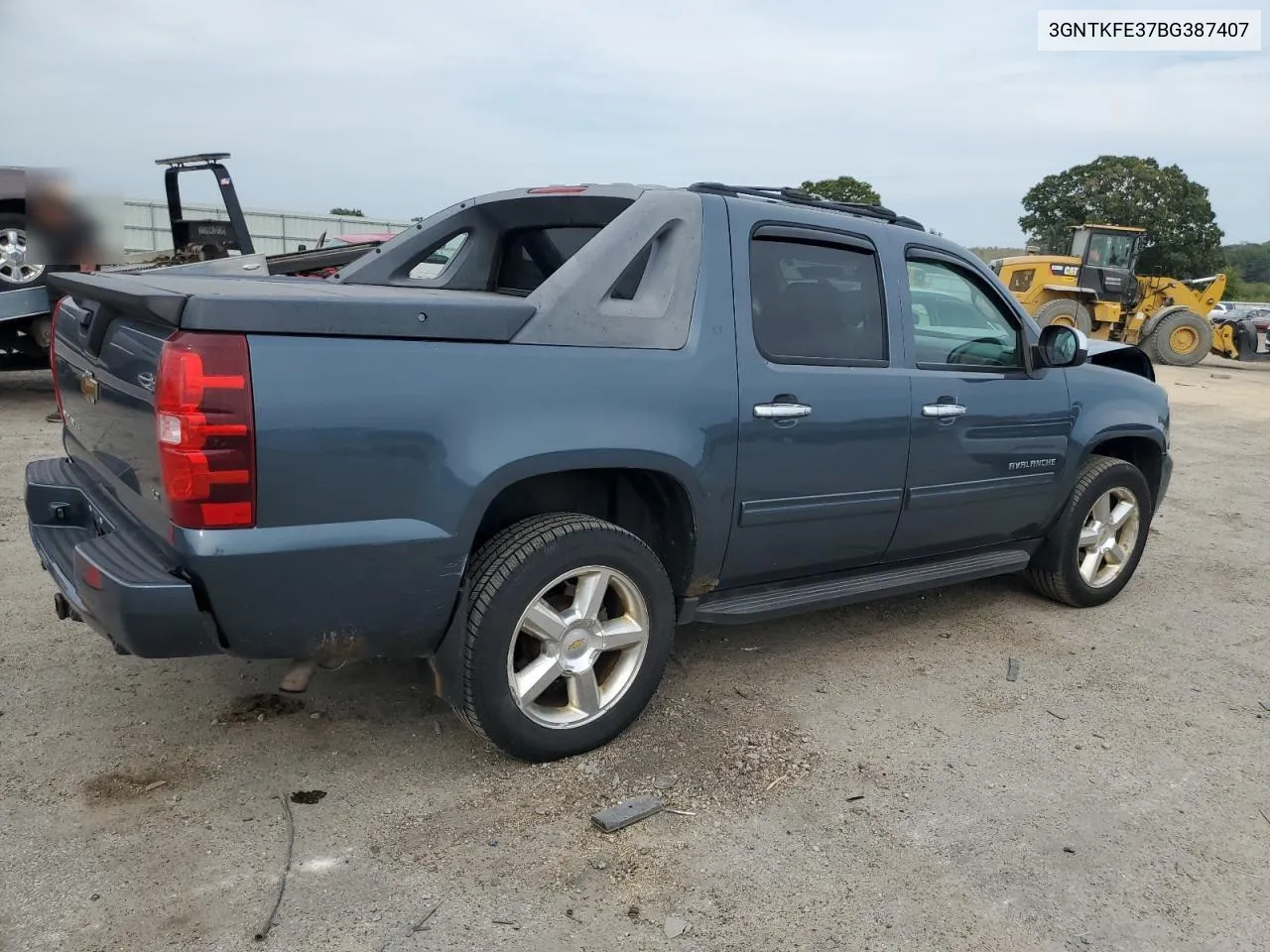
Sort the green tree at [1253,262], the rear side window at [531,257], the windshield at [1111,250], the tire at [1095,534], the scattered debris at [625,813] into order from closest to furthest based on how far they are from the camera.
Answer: the scattered debris at [625,813] → the rear side window at [531,257] → the tire at [1095,534] → the windshield at [1111,250] → the green tree at [1253,262]

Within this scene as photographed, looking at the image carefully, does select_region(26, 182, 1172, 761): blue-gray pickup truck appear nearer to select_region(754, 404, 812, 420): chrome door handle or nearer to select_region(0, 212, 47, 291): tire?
select_region(754, 404, 812, 420): chrome door handle

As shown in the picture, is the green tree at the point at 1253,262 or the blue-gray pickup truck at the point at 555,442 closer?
the blue-gray pickup truck at the point at 555,442

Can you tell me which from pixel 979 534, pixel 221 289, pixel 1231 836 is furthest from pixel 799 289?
pixel 1231 836

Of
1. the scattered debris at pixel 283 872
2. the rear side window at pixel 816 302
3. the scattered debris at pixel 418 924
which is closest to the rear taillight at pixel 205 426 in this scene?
the scattered debris at pixel 283 872

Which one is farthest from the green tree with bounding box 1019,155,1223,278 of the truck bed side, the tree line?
the truck bed side

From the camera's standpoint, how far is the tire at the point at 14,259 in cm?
830

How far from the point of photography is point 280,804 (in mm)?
2846

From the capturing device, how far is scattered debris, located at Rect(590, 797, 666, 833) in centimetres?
279

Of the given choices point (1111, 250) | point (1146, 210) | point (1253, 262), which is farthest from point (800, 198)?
point (1253, 262)

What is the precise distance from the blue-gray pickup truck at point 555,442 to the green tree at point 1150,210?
51.1m

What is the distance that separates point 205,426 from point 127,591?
18.5 inches

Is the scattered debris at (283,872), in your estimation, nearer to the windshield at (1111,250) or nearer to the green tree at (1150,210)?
the windshield at (1111,250)

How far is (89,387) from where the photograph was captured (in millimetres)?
3084

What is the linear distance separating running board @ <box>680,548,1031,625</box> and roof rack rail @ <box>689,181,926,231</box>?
144 cm
